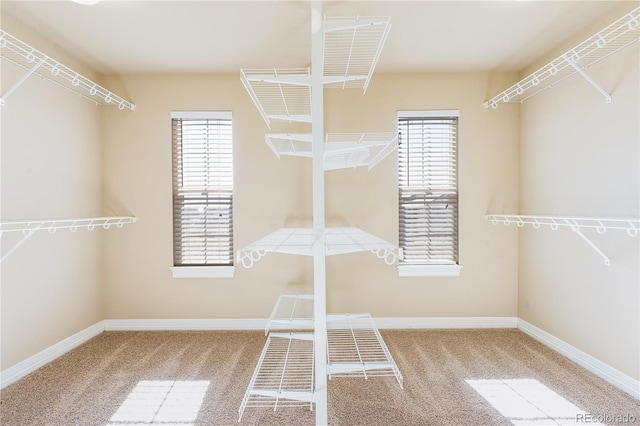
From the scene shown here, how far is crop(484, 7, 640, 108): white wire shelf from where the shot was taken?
1.68 m

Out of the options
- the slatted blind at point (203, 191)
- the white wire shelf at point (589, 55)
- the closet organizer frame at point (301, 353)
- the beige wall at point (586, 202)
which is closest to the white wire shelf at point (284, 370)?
the closet organizer frame at point (301, 353)

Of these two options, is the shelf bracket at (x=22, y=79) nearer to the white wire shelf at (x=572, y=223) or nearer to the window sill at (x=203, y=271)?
the window sill at (x=203, y=271)

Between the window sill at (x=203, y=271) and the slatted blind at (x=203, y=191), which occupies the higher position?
the slatted blind at (x=203, y=191)

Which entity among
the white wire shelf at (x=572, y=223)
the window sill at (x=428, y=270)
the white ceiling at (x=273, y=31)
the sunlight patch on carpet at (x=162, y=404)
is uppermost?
the white ceiling at (x=273, y=31)

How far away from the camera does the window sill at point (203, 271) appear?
2701 mm

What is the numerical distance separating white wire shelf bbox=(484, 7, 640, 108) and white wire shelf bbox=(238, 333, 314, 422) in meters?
2.12

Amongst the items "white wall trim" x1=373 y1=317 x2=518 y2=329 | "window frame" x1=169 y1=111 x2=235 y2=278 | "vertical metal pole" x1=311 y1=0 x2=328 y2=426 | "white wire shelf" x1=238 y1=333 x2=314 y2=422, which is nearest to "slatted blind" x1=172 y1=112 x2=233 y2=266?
"window frame" x1=169 y1=111 x2=235 y2=278

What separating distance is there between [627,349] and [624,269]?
1.50ft

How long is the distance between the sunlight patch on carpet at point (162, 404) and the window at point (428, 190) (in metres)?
1.81

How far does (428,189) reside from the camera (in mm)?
2764

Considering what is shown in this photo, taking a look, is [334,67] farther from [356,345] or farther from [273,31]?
[356,345]

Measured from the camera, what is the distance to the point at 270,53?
7.70 ft

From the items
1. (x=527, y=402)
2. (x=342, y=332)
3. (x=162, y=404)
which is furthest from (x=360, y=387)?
(x=162, y=404)

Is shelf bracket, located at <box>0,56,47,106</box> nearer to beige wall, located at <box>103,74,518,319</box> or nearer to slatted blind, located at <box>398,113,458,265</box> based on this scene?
beige wall, located at <box>103,74,518,319</box>
